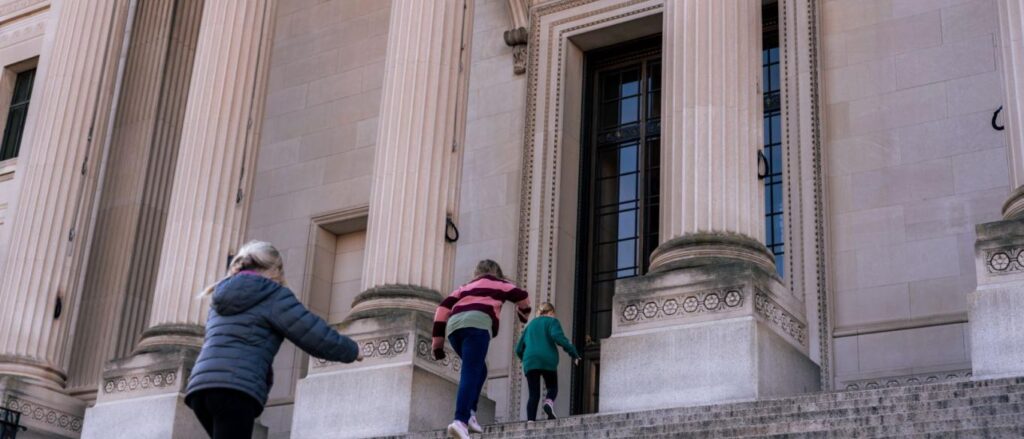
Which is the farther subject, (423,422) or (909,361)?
(909,361)

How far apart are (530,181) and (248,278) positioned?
41.3 ft

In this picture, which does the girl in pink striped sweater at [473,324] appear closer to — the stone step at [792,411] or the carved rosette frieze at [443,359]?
the stone step at [792,411]

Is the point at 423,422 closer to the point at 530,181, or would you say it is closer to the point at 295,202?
the point at 530,181

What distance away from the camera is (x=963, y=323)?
642 inches

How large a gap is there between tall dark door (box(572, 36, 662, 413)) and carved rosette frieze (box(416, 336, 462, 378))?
3.48 metres

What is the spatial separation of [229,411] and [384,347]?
8.14 m

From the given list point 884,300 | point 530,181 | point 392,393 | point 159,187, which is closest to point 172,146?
point 159,187

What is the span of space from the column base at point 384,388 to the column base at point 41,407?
4.70m

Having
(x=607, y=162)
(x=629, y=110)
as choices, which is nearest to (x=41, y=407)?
(x=607, y=162)

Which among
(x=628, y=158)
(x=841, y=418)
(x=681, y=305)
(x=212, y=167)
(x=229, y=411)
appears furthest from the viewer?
(x=628, y=158)

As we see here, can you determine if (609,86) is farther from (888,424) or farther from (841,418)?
(888,424)

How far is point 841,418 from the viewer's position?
34.8 feet

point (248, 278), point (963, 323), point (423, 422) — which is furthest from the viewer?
point (963, 323)

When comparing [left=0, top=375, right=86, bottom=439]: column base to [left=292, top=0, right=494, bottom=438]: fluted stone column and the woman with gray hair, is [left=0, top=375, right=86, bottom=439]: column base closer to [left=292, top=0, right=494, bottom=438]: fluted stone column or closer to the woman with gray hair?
[left=292, top=0, right=494, bottom=438]: fluted stone column
